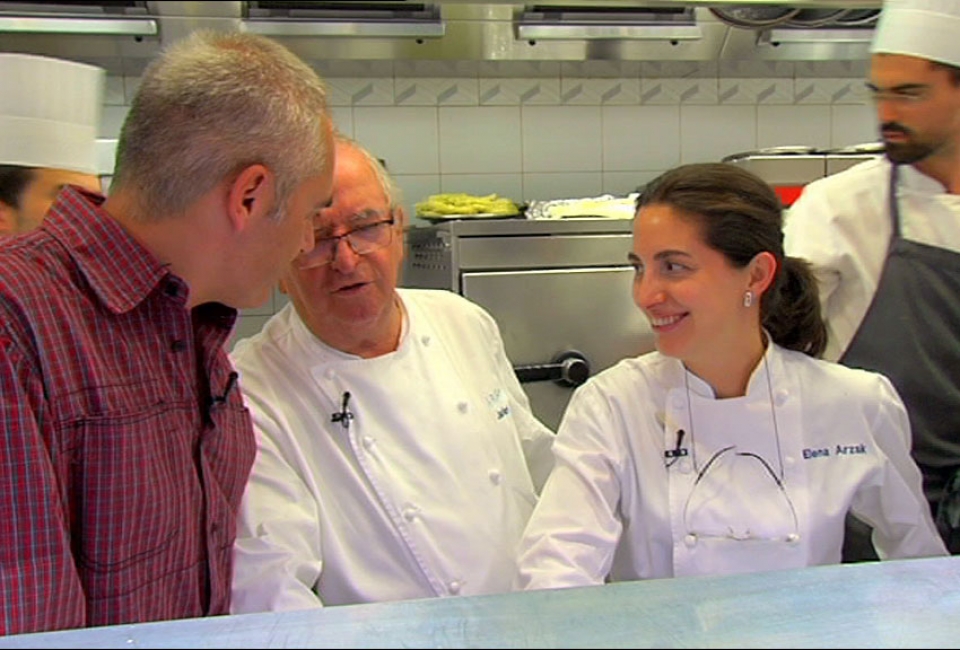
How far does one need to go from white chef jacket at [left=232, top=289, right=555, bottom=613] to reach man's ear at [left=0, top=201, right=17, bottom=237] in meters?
0.43

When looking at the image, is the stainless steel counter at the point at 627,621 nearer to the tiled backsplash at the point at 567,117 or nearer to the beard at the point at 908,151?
the beard at the point at 908,151

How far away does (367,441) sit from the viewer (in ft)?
4.43

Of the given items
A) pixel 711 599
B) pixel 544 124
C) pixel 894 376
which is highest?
pixel 544 124

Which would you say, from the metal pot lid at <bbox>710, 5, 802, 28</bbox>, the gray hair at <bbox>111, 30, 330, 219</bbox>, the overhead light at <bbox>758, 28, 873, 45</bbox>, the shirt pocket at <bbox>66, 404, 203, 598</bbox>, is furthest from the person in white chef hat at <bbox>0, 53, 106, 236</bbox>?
the overhead light at <bbox>758, 28, 873, 45</bbox>

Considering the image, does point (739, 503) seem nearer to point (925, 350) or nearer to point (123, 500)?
point (925, 350)

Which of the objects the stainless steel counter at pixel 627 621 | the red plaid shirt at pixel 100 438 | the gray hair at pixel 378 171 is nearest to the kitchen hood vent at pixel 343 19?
the gray hair at pixel 378 171

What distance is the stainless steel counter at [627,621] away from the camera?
48cm

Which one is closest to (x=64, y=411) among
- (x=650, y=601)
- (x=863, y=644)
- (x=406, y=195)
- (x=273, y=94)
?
(x=273, y=94)

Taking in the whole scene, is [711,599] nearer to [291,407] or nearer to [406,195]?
[291,407]

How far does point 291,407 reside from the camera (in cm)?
135

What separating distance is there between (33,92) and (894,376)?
1.59 metres

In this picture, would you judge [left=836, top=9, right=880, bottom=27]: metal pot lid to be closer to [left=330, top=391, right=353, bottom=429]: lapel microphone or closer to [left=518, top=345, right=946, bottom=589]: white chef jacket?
[left=518, top=345, right=946, bottom=589]: white chef jacket

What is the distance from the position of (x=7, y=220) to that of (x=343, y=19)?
5.68 feet

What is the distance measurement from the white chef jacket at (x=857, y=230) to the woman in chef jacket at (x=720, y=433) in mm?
218
